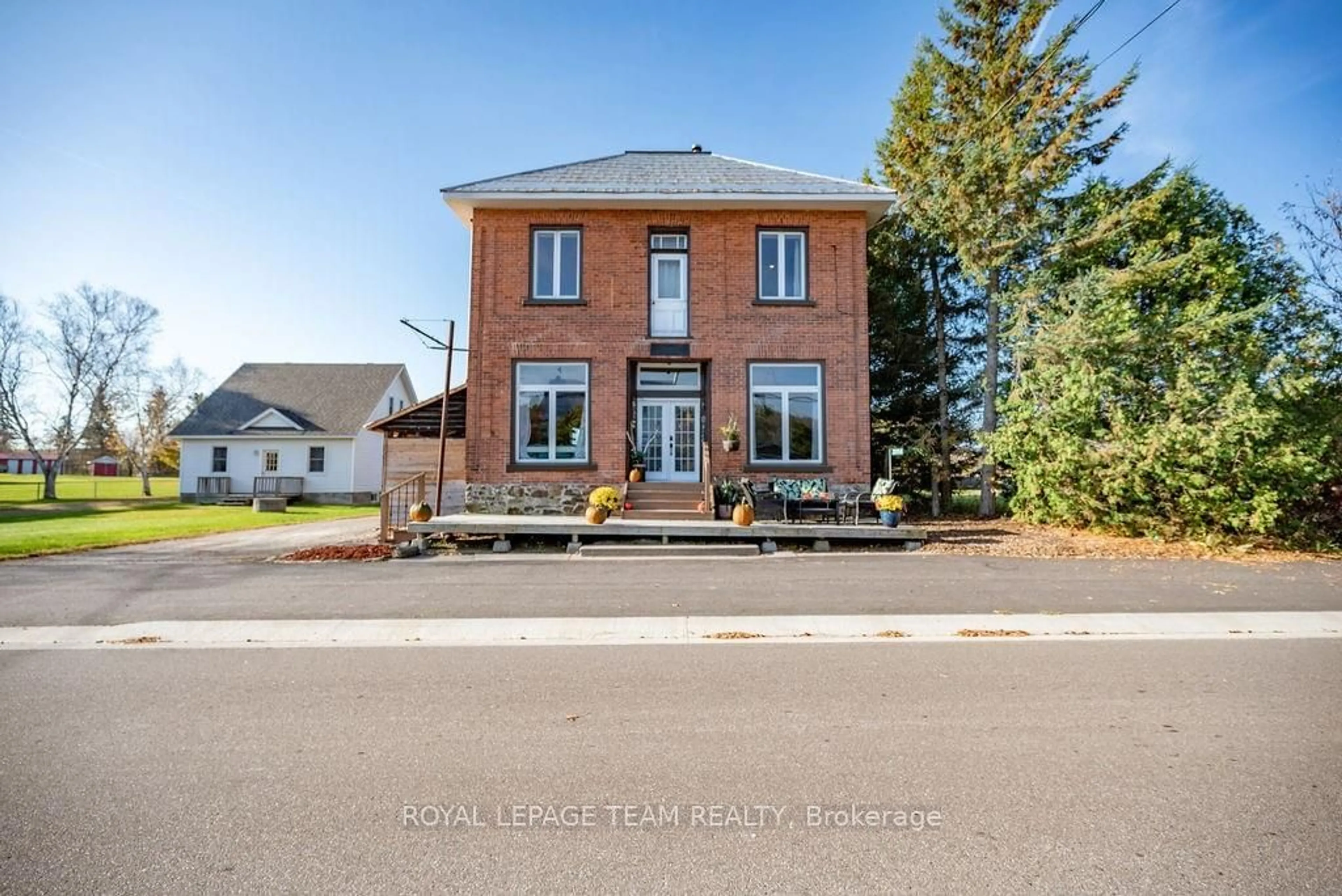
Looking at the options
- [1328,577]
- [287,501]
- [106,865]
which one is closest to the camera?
[106,865]

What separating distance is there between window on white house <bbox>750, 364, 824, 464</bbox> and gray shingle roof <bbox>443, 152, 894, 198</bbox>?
4.22 meters

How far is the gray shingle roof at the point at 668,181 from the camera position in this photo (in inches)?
592

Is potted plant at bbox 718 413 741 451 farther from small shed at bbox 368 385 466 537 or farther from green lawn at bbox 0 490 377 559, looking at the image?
green lawn at bbox 0 490 377 559

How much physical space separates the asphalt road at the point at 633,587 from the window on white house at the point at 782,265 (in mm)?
7293

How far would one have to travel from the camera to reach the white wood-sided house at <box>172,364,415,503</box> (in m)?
31.5

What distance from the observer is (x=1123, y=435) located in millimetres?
13406

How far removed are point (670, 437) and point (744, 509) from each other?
3.64 metres

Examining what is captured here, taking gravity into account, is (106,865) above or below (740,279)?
below

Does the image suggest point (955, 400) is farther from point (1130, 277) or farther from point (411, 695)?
point (411, 695)

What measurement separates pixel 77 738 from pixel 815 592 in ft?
22.6

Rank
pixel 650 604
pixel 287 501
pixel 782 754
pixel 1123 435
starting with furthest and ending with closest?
pixel 287 501 → pixel 1123 435 → pixel 650 604 → pixel 782 754

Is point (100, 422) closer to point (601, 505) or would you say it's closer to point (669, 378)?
point (669, 378)

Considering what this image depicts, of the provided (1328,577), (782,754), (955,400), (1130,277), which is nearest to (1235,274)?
(1130,277)

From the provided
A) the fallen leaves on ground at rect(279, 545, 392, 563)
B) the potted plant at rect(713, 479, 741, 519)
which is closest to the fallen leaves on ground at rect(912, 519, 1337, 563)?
the potted plant at rect(713, 479, 741, 519)
